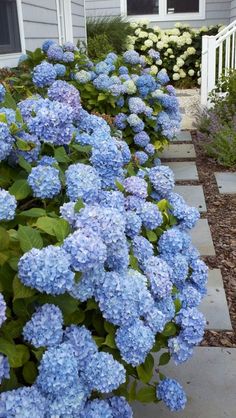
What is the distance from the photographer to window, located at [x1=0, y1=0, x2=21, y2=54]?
4.64m

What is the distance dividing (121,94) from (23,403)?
11.9 ft

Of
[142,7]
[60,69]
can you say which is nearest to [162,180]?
[60,69]

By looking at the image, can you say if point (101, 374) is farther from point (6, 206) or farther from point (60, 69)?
point (60, 69)

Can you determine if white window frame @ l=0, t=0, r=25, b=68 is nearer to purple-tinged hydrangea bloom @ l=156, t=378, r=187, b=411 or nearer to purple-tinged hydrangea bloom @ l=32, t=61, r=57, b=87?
purple-tinged hydrangea bloom @ l=32, t=61, r=57, b=87

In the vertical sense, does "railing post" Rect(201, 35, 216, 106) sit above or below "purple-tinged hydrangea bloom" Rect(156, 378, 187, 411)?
above

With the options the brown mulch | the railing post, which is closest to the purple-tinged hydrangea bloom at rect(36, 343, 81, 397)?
the brown mulch

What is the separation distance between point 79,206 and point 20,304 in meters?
0.30

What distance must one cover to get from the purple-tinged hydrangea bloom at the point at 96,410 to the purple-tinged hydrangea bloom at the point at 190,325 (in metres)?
0.40

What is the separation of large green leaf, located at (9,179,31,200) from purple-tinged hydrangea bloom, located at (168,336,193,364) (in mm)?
641

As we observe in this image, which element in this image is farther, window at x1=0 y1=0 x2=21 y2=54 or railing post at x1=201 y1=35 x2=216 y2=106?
railing post at x1=201 y1=35 x2=216 y2=106

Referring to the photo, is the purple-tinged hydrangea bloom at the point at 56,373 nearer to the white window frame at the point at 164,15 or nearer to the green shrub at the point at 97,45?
the green shrub at the point at 97,45

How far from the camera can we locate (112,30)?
34.3 ft

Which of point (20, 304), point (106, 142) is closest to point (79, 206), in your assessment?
point (20, 304)

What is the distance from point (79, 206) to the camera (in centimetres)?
139
